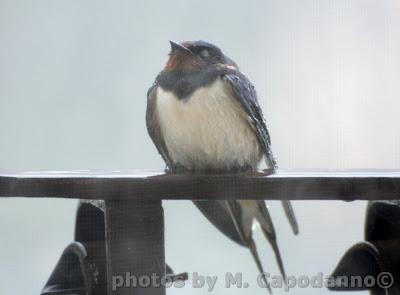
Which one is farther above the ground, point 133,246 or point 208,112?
point 208,112

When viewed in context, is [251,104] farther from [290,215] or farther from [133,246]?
[133,246]

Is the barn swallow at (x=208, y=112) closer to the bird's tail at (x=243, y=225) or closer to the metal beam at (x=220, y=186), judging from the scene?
the bird's tail at (x=243, y=225)

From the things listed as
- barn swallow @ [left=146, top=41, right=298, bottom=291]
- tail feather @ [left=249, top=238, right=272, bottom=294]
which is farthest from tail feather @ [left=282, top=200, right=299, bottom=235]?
barn swallow @ [left=146, top=41, right=298, bottom=291]

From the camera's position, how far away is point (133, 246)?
729mm

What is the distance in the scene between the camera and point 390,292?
69 centimetres

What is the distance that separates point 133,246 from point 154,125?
45 centimetres

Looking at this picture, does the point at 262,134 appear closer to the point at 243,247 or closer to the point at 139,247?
the point at 243,247

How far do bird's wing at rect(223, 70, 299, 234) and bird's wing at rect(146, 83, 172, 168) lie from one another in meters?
0.12

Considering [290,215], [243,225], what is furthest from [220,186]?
[243,225]

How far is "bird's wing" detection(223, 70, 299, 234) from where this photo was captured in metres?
1.09

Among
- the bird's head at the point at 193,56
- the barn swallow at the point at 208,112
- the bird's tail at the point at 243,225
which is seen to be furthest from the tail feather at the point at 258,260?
→ the bird's head at the point at 193,56

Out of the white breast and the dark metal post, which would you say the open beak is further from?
the dark metal post

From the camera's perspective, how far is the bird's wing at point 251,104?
109 centimetres

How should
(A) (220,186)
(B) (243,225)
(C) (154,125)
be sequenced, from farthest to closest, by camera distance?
1. (C) (154,125)
2. (B) (243,225)
3. (A) (220,186)
